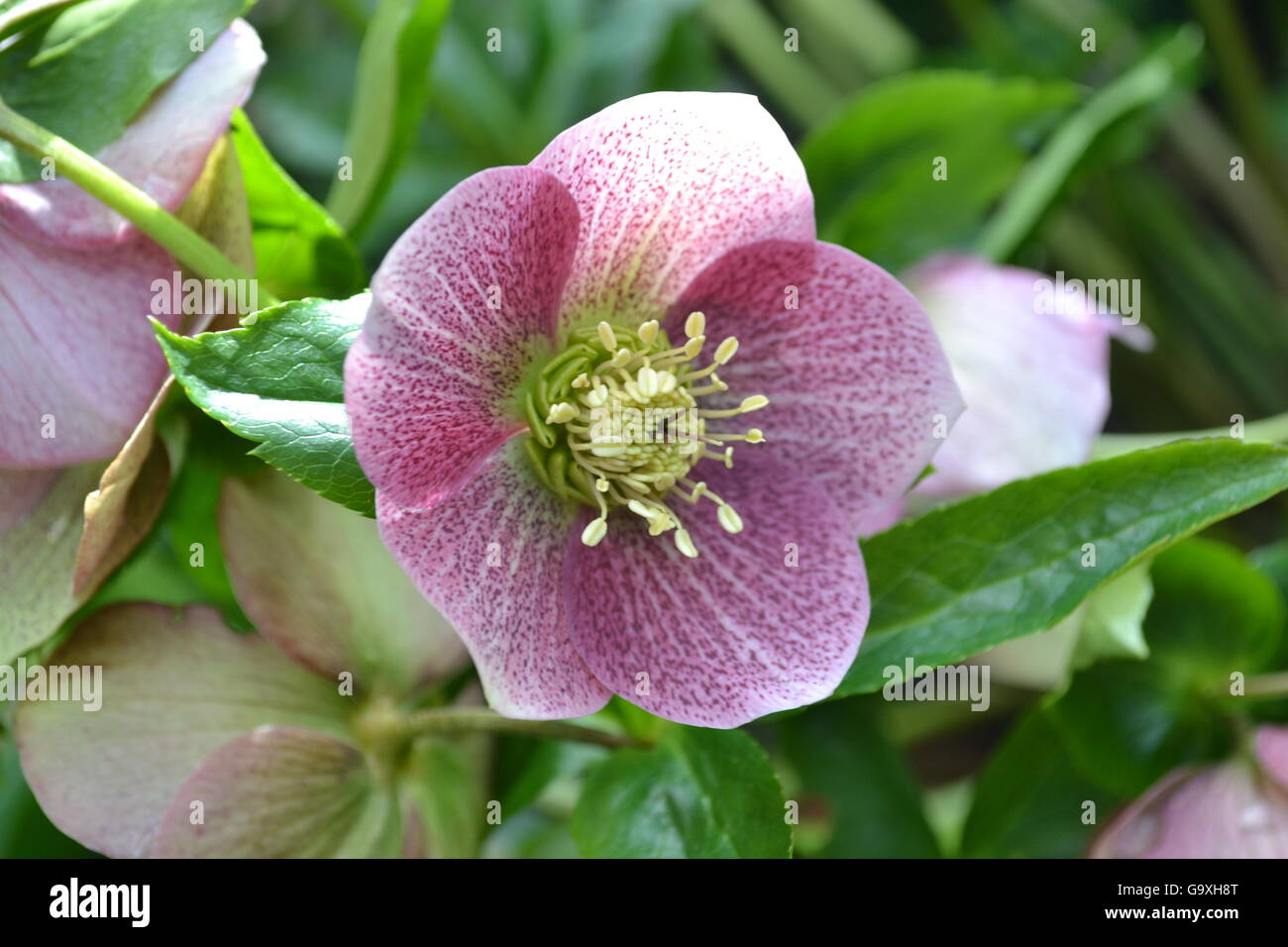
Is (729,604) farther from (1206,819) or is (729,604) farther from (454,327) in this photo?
(1206,819)

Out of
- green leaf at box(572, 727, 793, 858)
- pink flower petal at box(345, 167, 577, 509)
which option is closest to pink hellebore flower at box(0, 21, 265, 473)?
pink flower petal at box(345, 167, 577, 509)

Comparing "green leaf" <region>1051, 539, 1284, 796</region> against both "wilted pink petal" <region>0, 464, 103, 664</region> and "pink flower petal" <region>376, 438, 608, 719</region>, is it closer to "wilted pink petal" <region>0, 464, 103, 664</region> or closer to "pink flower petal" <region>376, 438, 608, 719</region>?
"pink flower petal" <region>376, 438, 608, 719</region>

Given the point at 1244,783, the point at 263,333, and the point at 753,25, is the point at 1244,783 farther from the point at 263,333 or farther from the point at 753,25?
the point at 753,25

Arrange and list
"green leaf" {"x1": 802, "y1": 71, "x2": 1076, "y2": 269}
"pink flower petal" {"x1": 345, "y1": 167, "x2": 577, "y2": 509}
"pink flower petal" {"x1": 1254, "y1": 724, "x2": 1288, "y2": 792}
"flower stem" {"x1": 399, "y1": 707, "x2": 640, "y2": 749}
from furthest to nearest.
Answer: "green leaf" {"x1": 802, "y1": 71, "x2": 1076, "y2": 269} < "pink flower petal" {"x1": 1254, "y1": 724, "x2": 1288, "y2": 792} < "flower stem" {"x1": 399, "y1": 707, "x2": 640, "y2": 749} < "pink flower petal" {"x1": 345, "y1": 167, "x2": 577, "y2": 509}

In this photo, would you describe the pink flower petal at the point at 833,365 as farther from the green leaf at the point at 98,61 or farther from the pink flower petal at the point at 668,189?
the green leaf at the point at 98,61

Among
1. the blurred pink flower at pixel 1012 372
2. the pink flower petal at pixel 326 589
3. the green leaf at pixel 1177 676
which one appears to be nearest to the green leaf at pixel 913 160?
the blurred pink flower at pixel 1012 372

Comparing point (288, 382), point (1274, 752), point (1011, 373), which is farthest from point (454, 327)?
point (1274, 752)
